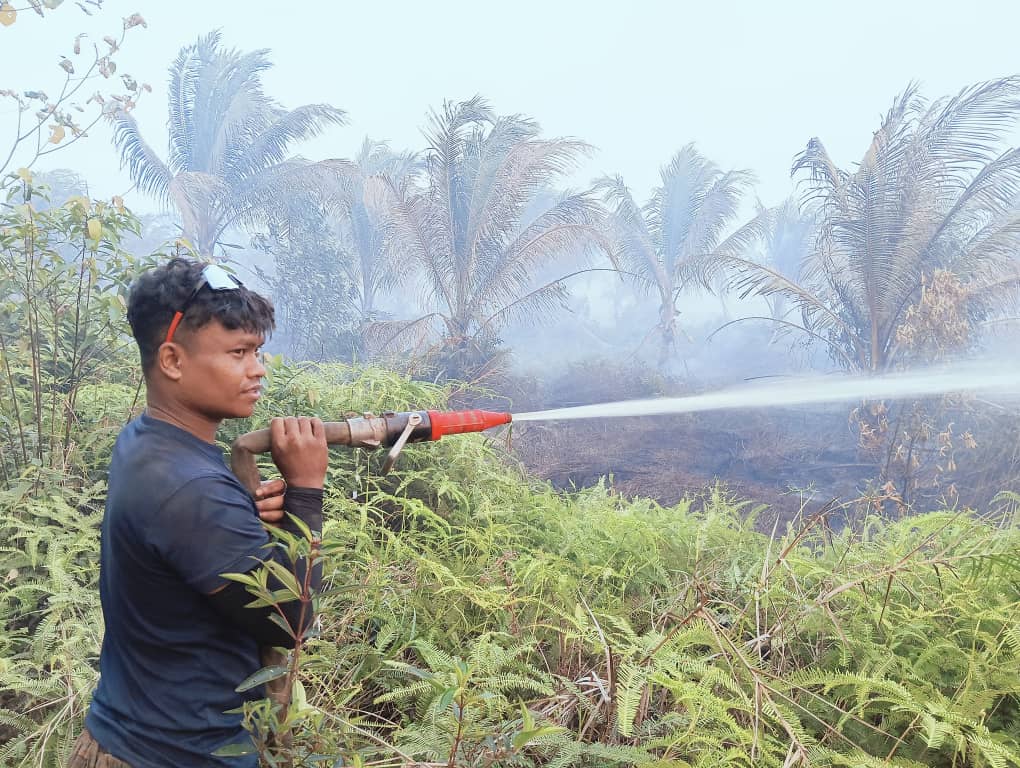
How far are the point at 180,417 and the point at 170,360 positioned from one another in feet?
0.28

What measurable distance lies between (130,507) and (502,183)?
23.3ft

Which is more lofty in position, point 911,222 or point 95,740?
point 911,222

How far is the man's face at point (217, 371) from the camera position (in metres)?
0.98

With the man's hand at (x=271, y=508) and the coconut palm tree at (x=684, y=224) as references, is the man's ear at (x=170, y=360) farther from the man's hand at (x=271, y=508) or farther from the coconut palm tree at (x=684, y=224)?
the coconut palm tree at (x=684, y=224)

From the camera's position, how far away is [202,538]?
2.79 feet

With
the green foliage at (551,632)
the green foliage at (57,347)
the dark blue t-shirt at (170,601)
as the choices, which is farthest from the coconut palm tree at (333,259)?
the dark blue t-shirt at (170,601)

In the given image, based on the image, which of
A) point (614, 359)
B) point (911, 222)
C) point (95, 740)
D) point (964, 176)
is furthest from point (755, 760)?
point (614, 359)

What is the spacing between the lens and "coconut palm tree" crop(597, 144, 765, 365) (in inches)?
377

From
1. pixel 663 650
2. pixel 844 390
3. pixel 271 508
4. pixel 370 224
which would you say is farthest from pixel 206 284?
pixel 370 224

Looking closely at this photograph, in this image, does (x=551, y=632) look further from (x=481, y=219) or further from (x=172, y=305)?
(x=481, y=219)

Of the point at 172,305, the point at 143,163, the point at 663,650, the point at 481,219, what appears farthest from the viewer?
the point at 143,163

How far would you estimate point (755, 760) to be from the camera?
126cm

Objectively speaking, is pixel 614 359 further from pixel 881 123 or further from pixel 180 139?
pixel 180 139

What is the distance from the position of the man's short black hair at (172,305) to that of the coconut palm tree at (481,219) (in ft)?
21.2
